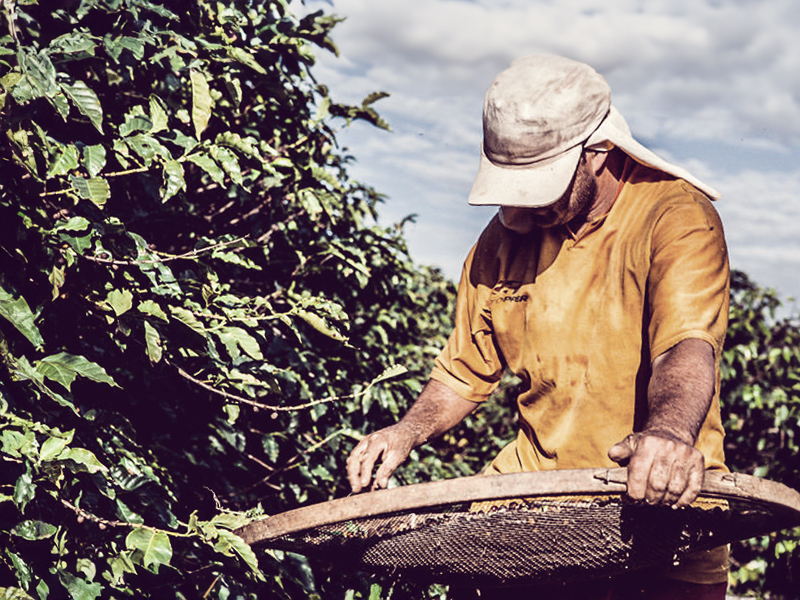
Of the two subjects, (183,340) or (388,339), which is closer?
(183,340)

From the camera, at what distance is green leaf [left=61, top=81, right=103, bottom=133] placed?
234 cm

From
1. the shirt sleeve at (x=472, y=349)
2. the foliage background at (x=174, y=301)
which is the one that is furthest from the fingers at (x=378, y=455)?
the foliage background at (x=174, y=301)

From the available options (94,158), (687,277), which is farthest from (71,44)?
(687,277)

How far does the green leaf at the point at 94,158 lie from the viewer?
2.41m

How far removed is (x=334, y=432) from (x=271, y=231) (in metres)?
0.87

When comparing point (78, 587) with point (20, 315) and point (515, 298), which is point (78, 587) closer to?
point (20, 315)

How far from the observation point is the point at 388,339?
4262mm

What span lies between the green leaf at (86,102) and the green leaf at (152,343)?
1.86ft

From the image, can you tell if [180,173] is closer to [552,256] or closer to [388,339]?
[552,256]

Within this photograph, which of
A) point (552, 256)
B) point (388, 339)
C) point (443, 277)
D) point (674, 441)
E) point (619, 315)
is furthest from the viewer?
point (443, 277)

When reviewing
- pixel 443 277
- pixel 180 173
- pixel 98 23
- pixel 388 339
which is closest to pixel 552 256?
pixel 180 173

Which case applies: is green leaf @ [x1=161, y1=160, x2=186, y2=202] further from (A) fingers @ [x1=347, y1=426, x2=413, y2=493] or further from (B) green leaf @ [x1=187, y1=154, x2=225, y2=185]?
(A) fingers @ [x1=347, y1=426, x2=413, y2=493]

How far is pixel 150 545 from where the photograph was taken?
2.36 metres

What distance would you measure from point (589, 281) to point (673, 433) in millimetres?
712
